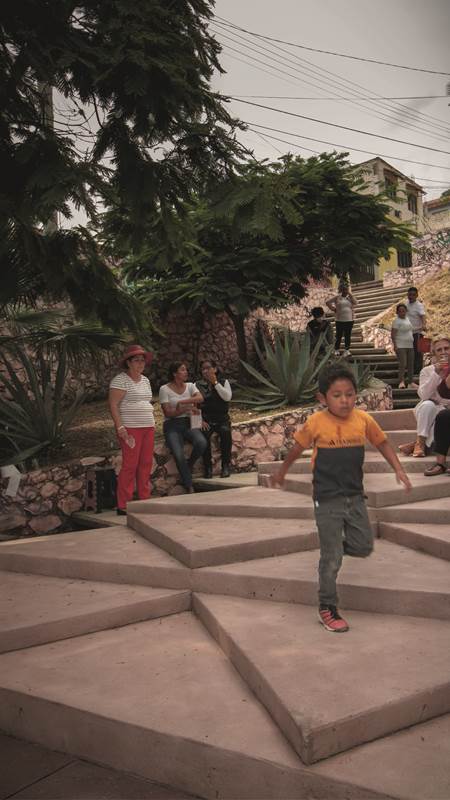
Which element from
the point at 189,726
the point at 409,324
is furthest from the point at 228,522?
the point at 409,324

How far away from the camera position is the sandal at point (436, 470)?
5867 mm

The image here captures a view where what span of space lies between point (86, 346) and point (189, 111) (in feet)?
11.5

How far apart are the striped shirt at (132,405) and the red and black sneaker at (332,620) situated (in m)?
3.61

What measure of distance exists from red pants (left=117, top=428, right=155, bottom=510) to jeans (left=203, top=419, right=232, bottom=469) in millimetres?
1259

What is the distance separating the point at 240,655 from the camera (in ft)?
10.5

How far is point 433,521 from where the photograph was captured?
4.97m

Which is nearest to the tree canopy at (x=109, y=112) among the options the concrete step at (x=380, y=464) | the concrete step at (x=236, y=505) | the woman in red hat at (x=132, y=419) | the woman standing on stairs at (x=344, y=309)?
the woman in red hat at (x=132, y=419)

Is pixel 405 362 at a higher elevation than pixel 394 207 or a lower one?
lower

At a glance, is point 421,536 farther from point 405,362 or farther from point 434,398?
point 405,362

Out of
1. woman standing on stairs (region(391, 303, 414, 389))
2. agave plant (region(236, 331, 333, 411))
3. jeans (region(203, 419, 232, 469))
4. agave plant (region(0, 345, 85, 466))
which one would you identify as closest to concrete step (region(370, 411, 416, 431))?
agave plant (region(236, 331, 333, 411))

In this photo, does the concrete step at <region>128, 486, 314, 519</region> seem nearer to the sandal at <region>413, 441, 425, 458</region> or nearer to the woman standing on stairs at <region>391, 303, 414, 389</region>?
the sandal at <region>413, 441, 425, 458</region>

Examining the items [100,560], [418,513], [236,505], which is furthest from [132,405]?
[418,513]

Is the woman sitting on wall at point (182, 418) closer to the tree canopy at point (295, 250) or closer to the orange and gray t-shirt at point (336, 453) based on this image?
the tree canopy at point (295, 250)

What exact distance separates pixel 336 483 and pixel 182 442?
4.49m
